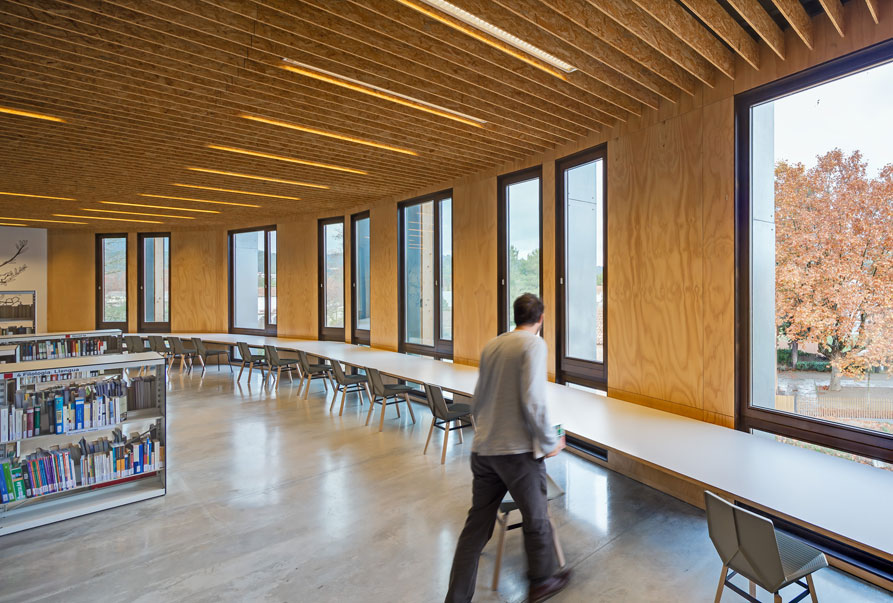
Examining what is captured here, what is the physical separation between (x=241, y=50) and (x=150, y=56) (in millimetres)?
639

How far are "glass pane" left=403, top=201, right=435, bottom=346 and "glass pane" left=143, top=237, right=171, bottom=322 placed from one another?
6883 mm

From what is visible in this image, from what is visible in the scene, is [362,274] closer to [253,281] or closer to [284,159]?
[284,159]

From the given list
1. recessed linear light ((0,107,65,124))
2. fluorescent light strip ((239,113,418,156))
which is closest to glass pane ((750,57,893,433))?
fluorescent light strip ((239,113,418,156))

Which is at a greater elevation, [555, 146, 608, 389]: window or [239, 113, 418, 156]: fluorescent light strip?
[239, 113, 418, 156]: fluorescent light strip

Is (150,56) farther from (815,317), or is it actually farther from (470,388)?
(815,317)

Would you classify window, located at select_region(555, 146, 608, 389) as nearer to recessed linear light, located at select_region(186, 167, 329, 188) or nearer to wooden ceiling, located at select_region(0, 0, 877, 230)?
wooden ceiling, located at select_region(0, 0, 877, 230)

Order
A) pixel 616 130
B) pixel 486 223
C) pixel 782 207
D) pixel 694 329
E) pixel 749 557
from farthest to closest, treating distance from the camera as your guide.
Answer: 1. pixel 486 223
2. pixel 616 130
3. pixel 694 329
4. pixel 782 207
5. pixel 749 557

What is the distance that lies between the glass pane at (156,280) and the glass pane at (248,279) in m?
1.66

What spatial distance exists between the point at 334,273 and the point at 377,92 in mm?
5989

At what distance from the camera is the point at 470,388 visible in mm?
4793

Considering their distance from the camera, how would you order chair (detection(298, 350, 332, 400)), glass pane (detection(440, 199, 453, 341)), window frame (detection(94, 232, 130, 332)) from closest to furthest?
glass pane (detection(440, 199, 453, 341)) < chair (detection(298, 350, 332, 400)) < window frame (detection(94, 232, 130, 332))

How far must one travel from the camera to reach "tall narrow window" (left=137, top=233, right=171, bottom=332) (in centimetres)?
1123

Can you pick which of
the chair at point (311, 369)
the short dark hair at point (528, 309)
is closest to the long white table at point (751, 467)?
the short dark hair at point (528, 309)

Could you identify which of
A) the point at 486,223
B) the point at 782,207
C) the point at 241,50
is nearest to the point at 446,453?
the point at 486,223
